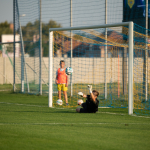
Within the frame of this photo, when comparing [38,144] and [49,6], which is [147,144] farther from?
[49,6]

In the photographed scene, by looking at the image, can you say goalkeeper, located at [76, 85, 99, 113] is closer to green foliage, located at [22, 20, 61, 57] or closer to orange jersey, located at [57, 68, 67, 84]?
orange jersey, located at [57, 68, 67, 84]

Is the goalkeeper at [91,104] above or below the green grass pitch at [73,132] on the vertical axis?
above

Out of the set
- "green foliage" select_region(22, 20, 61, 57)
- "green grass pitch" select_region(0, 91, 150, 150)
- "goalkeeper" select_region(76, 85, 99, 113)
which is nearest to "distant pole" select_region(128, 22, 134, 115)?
"green grass pitch" select_region(0, 91, 150, 150)

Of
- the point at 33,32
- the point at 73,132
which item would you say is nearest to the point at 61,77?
the point at 73,132

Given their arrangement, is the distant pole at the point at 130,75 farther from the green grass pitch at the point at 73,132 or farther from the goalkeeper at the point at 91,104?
the goalkeeper at the point at 91,104

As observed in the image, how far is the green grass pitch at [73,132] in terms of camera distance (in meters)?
4.89

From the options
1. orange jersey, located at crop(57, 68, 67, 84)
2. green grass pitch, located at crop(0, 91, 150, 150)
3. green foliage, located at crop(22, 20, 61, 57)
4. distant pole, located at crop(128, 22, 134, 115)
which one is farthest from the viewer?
green foliage, located at crop(22, 20, 61, 57)

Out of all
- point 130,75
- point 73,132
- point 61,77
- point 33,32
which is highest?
point 33,32

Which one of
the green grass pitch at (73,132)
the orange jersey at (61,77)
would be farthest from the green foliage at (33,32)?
the green grass pitch at (73,132)

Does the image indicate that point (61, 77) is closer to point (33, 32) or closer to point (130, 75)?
point (130, 75)

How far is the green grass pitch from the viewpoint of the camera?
4.89 m

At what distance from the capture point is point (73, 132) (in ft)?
19.5

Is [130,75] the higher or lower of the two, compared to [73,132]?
higher

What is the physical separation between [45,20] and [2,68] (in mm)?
8234
